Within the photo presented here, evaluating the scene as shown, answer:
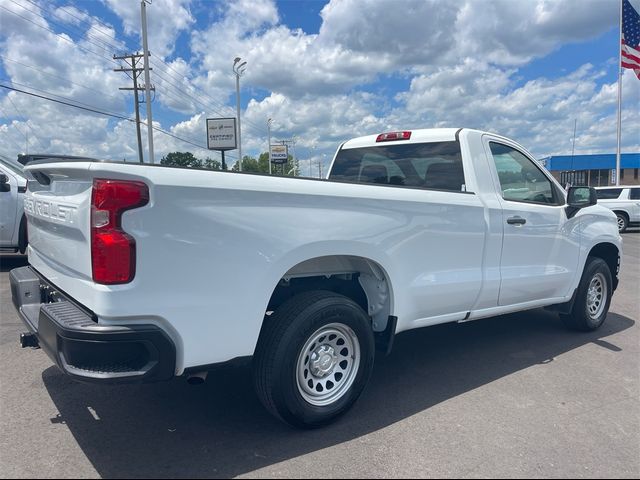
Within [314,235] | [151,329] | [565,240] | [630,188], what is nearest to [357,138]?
[565,240]

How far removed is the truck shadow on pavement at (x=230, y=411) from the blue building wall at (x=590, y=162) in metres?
52.4

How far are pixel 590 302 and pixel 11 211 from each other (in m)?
8.66

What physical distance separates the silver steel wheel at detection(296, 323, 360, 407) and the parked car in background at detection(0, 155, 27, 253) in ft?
23.3

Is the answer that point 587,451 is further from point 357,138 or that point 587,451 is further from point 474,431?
point 357,138

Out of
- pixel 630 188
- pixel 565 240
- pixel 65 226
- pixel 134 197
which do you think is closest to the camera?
pixel 134 197

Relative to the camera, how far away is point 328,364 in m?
3.19

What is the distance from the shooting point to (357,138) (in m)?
5.34

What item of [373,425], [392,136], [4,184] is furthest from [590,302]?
[4,184]

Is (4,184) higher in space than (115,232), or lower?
higher

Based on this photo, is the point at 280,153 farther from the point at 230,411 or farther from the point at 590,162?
the point at 230,411

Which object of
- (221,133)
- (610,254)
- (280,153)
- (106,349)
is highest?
(280,153)

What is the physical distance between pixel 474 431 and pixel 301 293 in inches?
56.0

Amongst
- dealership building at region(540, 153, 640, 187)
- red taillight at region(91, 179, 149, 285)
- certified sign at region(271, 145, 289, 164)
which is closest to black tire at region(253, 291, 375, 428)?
red taillight at region(91, 179, 149, 285)

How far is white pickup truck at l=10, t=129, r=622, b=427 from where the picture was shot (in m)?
2.38
